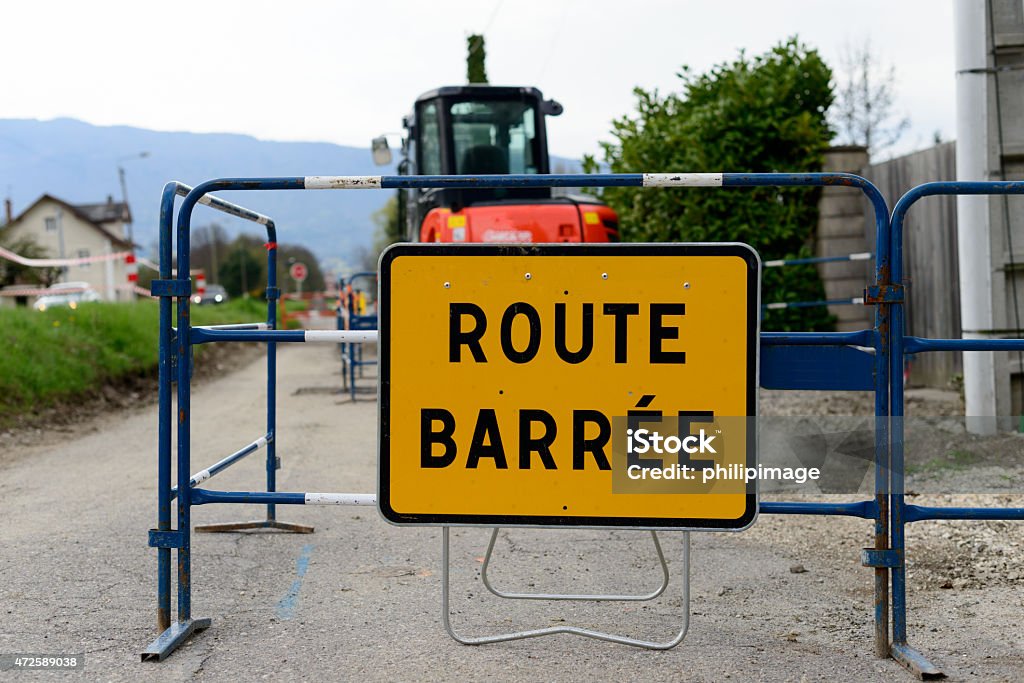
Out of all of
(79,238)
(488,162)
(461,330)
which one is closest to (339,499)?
(461,330)

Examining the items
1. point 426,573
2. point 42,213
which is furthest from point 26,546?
point 42,213

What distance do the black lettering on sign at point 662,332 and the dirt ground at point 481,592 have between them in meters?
1.10

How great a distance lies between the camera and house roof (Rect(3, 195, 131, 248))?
304 feet

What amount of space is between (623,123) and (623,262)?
11838mm

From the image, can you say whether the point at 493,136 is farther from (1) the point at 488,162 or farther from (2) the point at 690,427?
(2) the point at 690,427

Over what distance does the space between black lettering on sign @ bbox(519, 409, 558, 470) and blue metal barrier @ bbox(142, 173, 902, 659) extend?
25.9 inches

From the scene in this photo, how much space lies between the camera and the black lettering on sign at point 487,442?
158 inches

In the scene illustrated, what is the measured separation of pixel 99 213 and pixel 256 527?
11952cm

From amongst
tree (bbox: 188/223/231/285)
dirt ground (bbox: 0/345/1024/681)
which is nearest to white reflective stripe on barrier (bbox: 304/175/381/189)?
dirt ground (bbox: 0/345/1024/681)

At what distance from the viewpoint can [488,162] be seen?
12625 mm

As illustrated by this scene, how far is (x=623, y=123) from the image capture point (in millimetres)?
15453

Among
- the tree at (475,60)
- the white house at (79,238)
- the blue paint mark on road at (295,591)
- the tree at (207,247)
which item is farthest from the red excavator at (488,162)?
the tree at (207,247)

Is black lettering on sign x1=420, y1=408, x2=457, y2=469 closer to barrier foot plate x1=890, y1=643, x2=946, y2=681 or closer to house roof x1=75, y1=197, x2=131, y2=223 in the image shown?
barrier foot plate x1=890, y1=643, x2=946, y2=681

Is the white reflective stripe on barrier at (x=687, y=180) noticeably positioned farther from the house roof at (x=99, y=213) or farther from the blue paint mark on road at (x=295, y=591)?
the house roof at (x=99, y=213)
